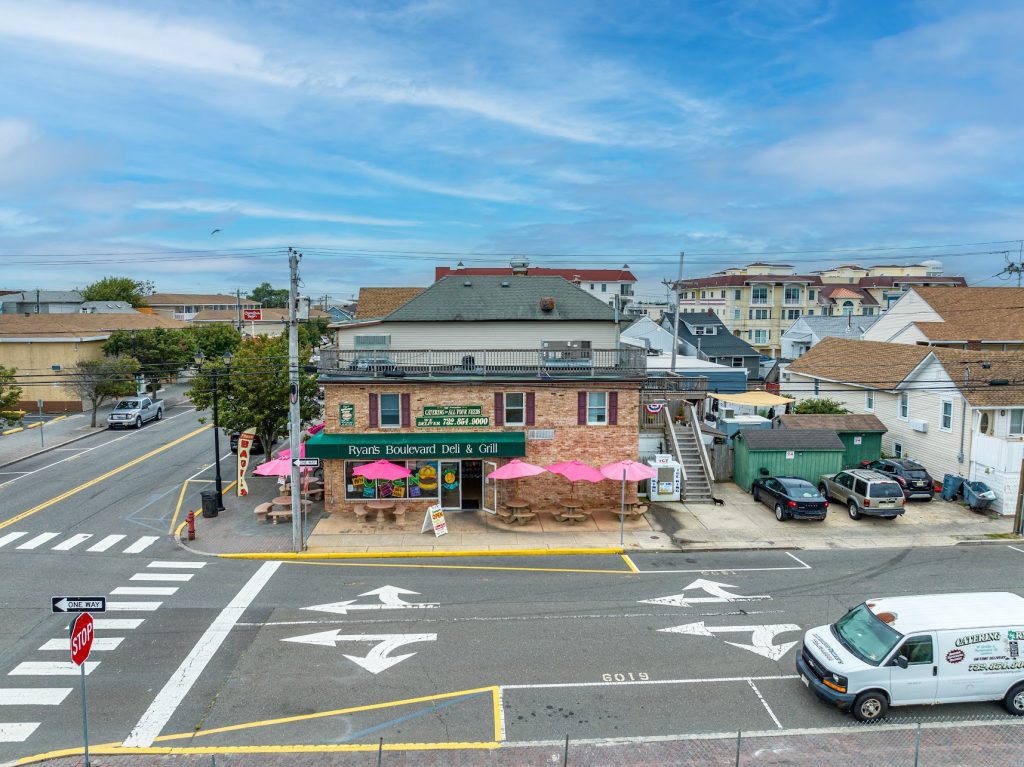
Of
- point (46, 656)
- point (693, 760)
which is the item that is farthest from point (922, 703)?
point (46, 656)

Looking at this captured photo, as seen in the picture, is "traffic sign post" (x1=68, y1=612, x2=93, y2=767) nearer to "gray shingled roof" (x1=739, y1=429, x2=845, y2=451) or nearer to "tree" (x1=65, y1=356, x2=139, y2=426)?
"gray shingled roof" (x1=739, y1=429, x2=845, y2=451)

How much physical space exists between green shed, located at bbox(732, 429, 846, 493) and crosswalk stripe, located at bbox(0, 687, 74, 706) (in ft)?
78.3

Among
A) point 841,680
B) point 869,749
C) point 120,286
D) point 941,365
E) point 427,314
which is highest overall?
point 120,286

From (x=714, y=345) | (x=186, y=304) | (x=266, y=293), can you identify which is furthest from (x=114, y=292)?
(x=714, y=345)

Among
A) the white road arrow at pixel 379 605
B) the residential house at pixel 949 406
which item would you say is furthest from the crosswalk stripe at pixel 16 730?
the residential house at pixel 949 406

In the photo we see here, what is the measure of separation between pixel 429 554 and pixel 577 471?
230 inches

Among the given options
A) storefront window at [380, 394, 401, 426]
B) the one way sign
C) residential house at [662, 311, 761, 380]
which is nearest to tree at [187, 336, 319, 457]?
storefront window at [380, 394, 401, 426]

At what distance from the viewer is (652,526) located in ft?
77.6

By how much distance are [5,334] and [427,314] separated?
1413 inches

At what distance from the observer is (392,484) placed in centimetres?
2466

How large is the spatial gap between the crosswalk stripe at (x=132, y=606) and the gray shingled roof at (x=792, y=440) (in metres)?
21.9

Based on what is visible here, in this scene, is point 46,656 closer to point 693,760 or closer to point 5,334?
point 693,760

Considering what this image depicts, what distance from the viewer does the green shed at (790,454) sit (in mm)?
27844

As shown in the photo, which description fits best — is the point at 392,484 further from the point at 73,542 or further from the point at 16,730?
the point at 16,730
